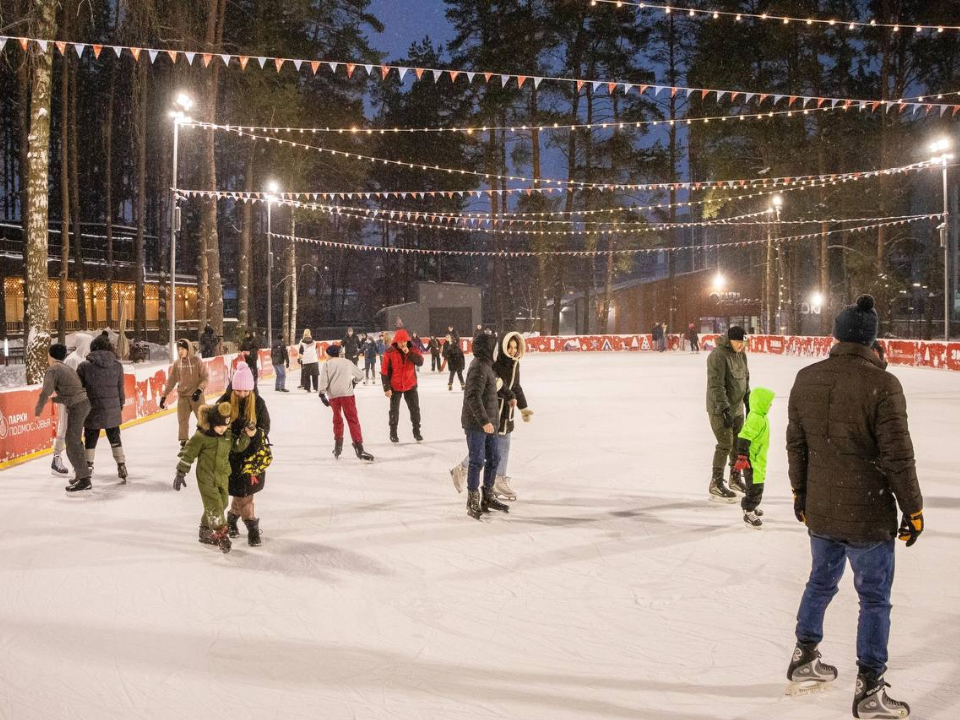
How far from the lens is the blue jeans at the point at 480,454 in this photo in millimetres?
7047

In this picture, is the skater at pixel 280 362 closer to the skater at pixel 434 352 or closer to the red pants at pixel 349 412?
the skater at pixel 434 352

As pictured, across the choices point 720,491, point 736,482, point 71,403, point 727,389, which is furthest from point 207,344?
point 727,389

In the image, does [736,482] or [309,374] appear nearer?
[736,482]

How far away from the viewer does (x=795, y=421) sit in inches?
144

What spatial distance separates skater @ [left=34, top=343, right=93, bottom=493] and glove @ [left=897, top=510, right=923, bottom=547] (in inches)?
291

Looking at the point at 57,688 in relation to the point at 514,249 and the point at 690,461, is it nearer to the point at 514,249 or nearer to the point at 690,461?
the point at 690,461

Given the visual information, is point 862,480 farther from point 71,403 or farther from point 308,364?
point 308,364

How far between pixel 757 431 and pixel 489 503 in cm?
227

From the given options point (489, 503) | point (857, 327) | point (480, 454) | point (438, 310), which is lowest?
point (489, 503)

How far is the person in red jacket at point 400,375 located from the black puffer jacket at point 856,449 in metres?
8.31

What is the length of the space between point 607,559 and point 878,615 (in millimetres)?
2574

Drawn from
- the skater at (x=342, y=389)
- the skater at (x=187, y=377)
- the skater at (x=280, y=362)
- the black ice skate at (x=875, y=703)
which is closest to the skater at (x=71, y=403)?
the skater at (x=187, y=377)

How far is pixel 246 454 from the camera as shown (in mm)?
6176

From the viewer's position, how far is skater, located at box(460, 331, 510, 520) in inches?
272
